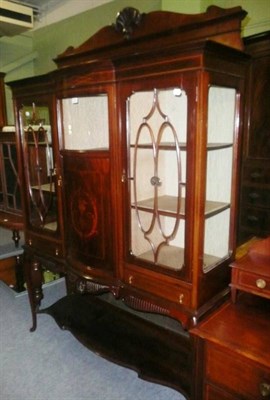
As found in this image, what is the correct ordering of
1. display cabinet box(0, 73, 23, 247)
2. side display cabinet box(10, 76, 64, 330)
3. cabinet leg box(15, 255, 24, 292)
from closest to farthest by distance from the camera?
side display cabinet box(10, 76, 64, 330)
display cabinet box(0, 73, 23, 247)
cabinet leg box(15, 255, 24, 292)

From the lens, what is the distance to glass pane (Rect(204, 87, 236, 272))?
1327 millimetres

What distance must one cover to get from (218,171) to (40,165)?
3.85 ft

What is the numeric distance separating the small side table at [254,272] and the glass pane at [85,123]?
877mm

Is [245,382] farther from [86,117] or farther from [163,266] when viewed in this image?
[86,117]

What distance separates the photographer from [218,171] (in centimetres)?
141

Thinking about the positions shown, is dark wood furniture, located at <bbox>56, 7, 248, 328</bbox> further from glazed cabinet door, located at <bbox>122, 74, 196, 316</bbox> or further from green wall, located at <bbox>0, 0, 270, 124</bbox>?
green wall, located at <bbox>0, 0, 270, 124</bbox>

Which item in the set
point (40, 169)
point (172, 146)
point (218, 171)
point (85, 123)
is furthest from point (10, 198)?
point (218, 171)

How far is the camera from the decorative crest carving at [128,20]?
1.55 meters

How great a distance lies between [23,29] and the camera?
327 cm

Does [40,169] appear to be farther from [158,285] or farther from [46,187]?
[158,285]

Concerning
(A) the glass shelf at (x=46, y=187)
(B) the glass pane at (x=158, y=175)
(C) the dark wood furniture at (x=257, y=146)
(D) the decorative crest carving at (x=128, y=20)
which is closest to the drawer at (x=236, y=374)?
(B) the glass pane at (x=158, y=175)

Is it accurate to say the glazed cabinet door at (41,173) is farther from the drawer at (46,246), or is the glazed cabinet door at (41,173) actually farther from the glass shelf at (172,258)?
the glass shelf at (172,258)

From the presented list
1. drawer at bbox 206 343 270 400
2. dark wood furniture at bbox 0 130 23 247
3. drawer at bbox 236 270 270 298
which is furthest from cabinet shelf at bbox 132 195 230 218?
dark wood furniture at bbox 0 130 23 247

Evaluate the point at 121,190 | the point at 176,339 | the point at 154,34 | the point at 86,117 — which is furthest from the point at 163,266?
the point at 154,34
